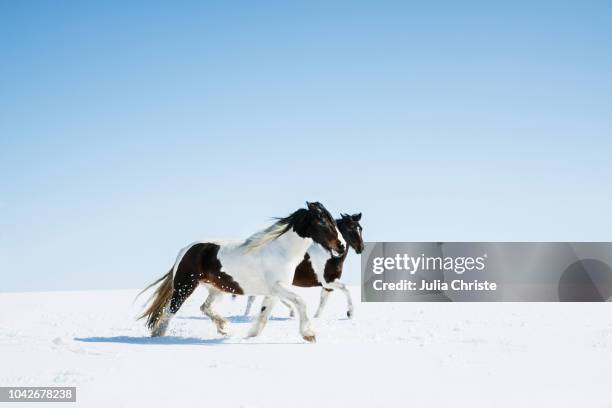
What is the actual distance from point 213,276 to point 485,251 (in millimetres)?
10012

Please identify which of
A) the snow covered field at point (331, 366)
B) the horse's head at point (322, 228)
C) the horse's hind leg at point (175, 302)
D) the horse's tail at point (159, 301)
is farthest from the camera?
the horse's tail at point (159, 301)

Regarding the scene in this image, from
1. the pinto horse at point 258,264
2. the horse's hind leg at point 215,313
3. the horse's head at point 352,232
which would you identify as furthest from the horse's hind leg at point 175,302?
the horse's head at point 352,232

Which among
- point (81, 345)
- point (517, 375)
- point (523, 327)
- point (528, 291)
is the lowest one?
point (517, 375)

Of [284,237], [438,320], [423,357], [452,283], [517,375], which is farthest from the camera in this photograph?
[452,283]

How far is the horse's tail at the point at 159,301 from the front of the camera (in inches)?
304

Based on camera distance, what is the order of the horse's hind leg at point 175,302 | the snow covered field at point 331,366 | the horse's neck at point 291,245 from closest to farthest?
the snow covered field at point 331,366 < the horse's neck at point 291,245 < the horse's hind leg at point 175,302

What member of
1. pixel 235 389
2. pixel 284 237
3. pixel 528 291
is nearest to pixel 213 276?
pixel 284 237

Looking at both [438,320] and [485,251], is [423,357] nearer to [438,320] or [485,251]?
[438,320]

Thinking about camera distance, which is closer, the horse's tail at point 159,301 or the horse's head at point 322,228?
the horse's head at point 322,228

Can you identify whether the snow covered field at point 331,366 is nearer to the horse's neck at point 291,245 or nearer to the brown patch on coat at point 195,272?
the brown patch on coat at point 195,272

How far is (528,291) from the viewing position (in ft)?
51.3

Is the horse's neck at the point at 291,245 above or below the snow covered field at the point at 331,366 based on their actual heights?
above

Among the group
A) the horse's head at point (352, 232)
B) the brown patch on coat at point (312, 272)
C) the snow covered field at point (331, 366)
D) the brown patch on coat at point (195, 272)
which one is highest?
the horse's head at point (352, 232)

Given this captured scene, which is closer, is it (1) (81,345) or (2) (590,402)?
(2) (590,402)
